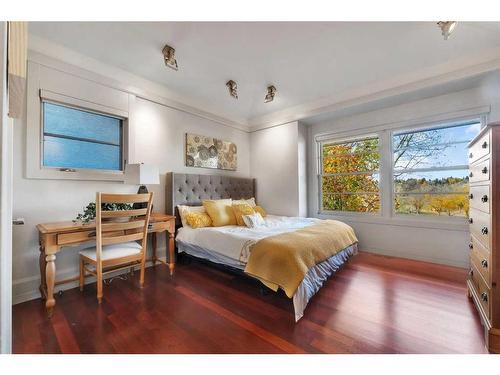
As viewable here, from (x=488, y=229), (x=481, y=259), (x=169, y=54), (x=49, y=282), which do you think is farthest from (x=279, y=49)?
(x=49, y=282)

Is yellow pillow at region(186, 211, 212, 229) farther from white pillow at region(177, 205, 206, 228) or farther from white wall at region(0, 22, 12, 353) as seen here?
white wall at region(0, 22, 12, 353)

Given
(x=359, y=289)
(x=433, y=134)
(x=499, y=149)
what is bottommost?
(x=359, y=289)

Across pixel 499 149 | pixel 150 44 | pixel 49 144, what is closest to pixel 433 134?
pixel 499 149

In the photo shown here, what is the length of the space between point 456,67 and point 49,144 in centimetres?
464

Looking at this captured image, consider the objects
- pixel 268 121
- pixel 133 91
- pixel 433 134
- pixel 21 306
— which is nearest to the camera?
pixel 21 306

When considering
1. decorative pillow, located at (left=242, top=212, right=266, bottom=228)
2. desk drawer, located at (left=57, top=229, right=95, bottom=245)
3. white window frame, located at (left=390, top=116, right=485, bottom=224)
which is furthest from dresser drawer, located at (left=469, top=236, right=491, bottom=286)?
desk drawer, located at (left=57, top=229, right=95, bottom=245)

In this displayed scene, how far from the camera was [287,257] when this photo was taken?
187 cm

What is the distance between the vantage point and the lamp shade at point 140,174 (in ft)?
8.09

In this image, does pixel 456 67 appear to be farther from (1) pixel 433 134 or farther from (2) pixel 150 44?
(2) pixel 150 44

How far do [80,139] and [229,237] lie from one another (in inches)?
81.5

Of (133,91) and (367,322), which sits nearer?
(367,322)

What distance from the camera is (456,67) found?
8.32 feet

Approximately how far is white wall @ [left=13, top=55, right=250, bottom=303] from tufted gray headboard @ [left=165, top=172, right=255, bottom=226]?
172 mm

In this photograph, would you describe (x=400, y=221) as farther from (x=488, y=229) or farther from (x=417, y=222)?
(x=488, y=229)
